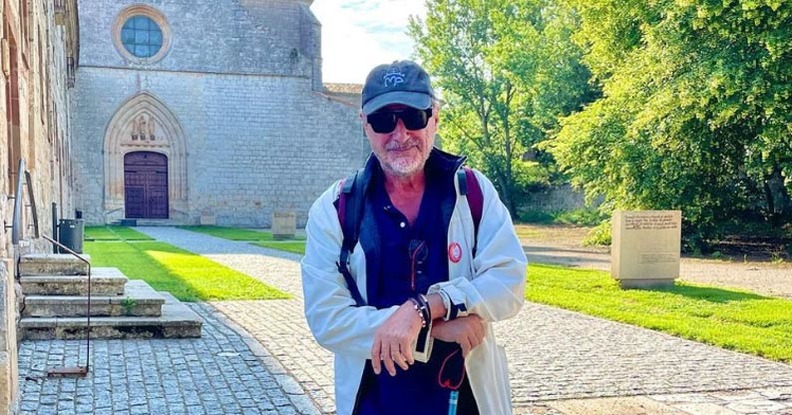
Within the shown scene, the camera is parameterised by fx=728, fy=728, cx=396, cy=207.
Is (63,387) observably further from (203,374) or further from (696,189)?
(696,189)

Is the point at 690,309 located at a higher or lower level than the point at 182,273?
higher

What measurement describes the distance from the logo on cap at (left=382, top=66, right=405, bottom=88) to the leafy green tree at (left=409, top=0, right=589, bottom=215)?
30.7 meters

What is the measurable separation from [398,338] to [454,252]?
337mm

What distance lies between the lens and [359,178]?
2271 mm

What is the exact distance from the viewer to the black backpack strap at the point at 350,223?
216 cm

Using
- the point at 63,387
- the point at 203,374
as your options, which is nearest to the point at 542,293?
the point at 203,374

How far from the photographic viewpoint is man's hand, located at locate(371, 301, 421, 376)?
6.36 ft

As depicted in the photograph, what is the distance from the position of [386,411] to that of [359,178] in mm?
707

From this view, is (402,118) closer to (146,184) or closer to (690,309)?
(690,309)

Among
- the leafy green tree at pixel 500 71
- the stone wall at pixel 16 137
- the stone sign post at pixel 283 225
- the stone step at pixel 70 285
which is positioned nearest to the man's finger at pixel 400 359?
the stone wall at pixel 16 137

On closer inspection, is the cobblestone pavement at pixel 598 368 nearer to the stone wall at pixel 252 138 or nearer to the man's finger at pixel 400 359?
the man's finger at pixel 400 359

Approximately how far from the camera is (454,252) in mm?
2135

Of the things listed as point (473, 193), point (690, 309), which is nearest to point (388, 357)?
point (473, 193)

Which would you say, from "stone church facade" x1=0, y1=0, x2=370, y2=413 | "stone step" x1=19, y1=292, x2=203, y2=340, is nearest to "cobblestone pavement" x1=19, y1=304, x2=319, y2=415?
"stone step" x1=19, y1=292, x2=203, y2=340
